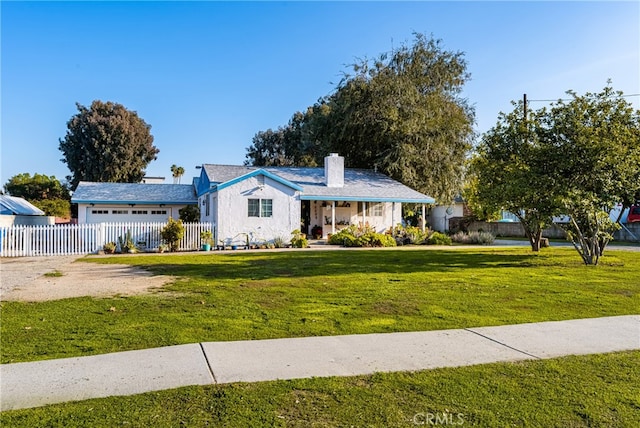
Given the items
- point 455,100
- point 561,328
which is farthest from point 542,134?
point 455,100

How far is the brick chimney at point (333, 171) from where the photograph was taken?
89.2ft

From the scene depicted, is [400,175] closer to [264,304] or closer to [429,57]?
[429,57]

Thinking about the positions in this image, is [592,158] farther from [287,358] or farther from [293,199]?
[293,199]

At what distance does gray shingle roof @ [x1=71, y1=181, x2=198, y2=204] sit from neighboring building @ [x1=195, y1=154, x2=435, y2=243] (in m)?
1.10

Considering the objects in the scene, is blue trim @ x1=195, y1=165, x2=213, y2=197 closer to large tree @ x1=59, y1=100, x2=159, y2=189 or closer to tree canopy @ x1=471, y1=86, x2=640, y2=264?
tree canopy @ x1=471, y1=86, x2=640, y2=264

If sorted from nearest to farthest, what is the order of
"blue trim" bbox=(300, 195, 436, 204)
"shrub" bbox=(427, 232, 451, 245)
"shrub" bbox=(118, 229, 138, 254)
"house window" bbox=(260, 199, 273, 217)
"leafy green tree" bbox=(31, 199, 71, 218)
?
1. "shrub" bbox=(118, 229, 138, 254)
2. "house window" bbox=(260, 199, 273, 217)
3. "blue trim" bbox=(300, 195, 436, 204)
4. "shrub" bbox=(427, 232, 451, 245)
5. "leafy green tree" bbox=(31, 199, 71, 218)

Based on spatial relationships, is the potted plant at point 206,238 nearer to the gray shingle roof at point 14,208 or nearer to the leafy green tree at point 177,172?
the gray shingle roof at point 14,208

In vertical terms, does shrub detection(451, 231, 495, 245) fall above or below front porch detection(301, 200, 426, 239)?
below

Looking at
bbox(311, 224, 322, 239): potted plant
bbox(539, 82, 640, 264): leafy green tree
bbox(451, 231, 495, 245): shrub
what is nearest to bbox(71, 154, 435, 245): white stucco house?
bbox(311, 224, 322, 239): potted plant

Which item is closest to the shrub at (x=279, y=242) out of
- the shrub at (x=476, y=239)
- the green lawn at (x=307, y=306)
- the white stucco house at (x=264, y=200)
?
the white stucco house at (x=264, y=200)

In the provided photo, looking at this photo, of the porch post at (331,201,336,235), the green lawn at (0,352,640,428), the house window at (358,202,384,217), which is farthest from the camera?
the house window at (358,202,384,217)

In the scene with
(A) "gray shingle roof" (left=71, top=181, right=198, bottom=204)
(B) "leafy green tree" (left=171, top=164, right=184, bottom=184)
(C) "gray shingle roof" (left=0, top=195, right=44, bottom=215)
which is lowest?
(C) "gray shingle roof" (left=0, top=195, right=44, bottom=215)

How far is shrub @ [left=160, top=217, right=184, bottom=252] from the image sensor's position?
70.4ft

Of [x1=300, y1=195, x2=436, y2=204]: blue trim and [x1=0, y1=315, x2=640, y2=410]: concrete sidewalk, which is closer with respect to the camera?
[x1=0, y1=315, x2=640, y2=410]: concrete sidewalk
